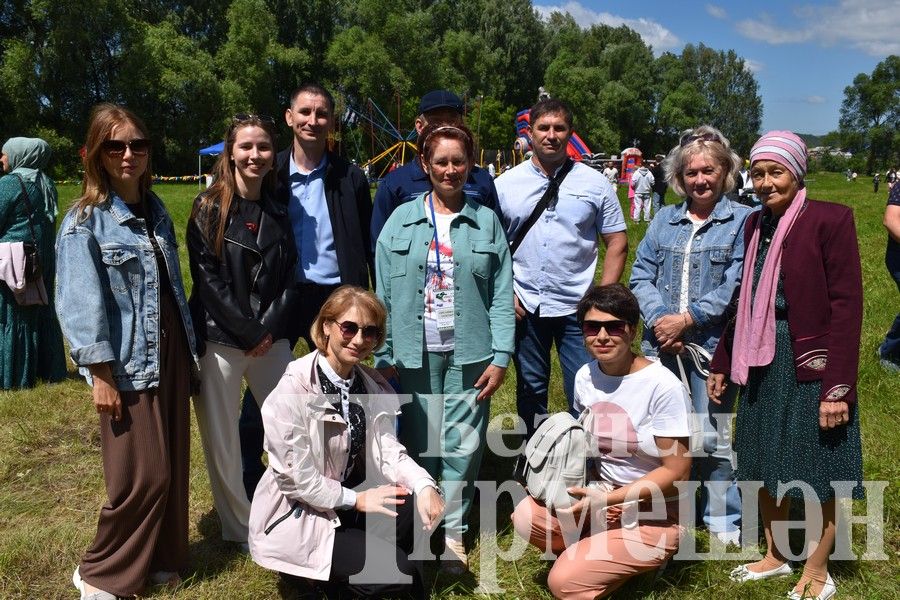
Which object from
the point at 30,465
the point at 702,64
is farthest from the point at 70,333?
the point at 702,64

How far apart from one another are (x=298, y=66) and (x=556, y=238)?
45.2 metres

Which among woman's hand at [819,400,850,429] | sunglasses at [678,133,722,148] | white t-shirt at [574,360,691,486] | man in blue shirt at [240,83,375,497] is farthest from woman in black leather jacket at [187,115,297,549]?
woman's hand at [819,400,850,429]

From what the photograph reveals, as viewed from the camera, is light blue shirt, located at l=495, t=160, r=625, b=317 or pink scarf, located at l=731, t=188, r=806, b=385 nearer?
pink scarf, located at l=731, t=188, r=806, b=385

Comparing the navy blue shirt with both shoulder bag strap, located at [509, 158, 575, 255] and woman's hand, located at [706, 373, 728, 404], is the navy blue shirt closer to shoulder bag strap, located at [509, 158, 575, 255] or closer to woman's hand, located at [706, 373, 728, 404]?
shoulder bag strap, located at [509, 158, 575, 255]

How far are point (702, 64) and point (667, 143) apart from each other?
102 ft

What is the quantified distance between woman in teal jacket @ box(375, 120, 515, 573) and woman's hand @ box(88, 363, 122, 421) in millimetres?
1197

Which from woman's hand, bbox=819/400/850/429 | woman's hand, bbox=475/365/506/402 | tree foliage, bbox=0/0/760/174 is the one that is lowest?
woman's hand, bbox=819/400/850/429

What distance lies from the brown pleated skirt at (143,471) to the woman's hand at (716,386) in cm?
252

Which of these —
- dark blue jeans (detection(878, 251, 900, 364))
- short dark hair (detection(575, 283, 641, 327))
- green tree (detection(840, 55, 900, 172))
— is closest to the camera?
short dark hair (detection(575, 283, 641, 327))

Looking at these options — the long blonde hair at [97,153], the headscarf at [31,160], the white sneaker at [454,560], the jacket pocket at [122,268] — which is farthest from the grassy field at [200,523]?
the long blonde hair at [97,153]

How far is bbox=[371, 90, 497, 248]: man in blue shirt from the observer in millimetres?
3965

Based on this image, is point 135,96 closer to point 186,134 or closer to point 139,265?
point 186,134

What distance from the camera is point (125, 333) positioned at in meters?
3.25

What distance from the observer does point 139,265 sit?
10.8 ft
